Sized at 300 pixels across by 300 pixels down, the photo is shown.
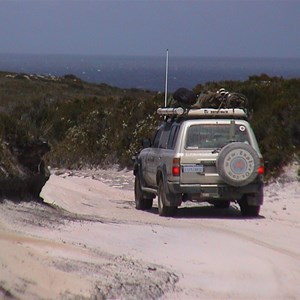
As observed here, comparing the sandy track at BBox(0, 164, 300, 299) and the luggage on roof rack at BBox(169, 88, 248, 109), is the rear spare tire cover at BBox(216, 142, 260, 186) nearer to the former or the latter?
the sandy track at BBox(0, 164, 300, 299)

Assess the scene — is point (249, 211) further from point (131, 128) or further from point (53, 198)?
point (131, 128)

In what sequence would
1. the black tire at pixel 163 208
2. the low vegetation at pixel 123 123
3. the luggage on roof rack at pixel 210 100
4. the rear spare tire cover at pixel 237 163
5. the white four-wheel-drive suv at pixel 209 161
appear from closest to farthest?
the rear spare tire cover at pixel 237 163 → the white four-wheel-drive suv at pixel 209 161 → the black tire at pixel 163 208 → the luggage on roof rack at pixel 210 100 → the low vegetation at pixel 123 123

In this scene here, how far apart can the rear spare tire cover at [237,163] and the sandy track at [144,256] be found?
718 mm

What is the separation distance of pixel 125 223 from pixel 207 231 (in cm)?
117

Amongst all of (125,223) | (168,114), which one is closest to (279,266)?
(125,223)

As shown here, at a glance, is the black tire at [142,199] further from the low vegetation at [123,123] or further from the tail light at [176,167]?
the low vegetation at [123,123]

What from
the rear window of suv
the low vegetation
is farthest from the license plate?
the low vegetation

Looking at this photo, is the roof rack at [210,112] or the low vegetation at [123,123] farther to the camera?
the low vegetation at [123,123]

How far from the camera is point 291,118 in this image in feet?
75.0

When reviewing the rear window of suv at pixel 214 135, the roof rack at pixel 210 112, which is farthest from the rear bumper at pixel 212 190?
the roof rack at pixel 210 112

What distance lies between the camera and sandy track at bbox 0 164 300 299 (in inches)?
339

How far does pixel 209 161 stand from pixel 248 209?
4.52 feet

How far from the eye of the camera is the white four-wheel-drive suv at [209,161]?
14617mm

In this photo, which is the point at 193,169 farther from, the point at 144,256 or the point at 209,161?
the point at 144,256
